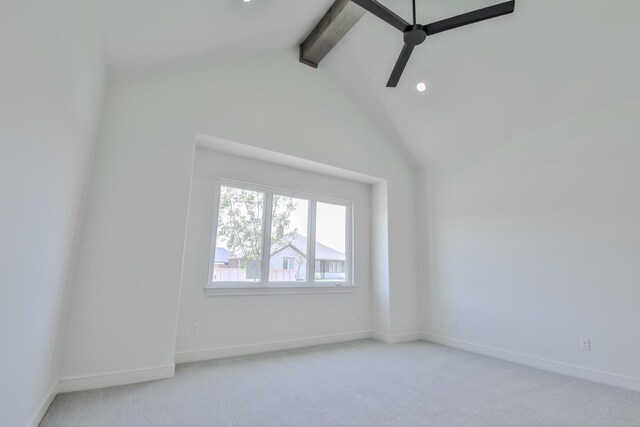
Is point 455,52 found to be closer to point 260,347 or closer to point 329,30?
point 329,30

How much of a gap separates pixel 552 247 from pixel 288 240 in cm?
325

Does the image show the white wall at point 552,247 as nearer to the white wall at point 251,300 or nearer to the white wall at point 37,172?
the white wall at point 251,300

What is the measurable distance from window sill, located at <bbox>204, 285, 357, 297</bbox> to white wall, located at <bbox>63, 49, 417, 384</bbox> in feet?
2.26

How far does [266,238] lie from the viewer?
4.12 m

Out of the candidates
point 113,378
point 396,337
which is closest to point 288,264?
point 396,337

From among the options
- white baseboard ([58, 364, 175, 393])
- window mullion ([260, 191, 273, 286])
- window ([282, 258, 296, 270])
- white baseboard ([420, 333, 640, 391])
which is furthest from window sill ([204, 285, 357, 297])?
white baseboard ([420, 333, 640, 391])

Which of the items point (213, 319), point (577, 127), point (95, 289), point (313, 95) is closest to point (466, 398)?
point (213, 319)

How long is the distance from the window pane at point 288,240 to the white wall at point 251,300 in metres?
0.27

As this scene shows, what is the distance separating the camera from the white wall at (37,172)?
127 cm

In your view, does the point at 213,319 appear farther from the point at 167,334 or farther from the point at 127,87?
the point at 127,87

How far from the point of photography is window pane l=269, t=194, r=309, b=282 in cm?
421

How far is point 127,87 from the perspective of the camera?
301 cm

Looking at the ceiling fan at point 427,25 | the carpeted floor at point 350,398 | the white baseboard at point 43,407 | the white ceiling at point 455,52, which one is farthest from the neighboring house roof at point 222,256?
the ceiling fan at point 427,25

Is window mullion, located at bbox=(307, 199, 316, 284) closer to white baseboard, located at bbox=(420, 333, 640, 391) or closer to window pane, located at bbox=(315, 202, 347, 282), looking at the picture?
window pane, located at bbox=(315, 202, 347, 282)
